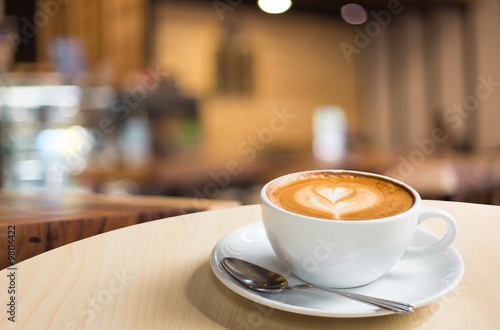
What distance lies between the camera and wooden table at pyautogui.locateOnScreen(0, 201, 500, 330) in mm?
434

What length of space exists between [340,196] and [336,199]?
0.01 m

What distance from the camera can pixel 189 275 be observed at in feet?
1.80

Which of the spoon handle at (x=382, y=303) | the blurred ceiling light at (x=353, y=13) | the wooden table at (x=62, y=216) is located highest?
the blurred ceiling light at (x=353, y=13)

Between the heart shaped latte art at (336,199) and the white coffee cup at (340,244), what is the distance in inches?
1.8

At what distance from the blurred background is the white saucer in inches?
47.7

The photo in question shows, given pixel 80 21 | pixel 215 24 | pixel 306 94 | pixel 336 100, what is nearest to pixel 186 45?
pixel 215 24

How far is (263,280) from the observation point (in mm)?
490

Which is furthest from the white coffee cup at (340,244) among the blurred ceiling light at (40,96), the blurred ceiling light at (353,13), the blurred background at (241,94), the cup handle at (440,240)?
the blurred ceiling light at (353,13)

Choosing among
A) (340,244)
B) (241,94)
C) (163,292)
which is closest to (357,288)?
(340,244)

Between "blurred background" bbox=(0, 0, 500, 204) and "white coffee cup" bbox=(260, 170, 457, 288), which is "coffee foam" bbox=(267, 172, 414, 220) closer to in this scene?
"white coffee cup" bbox=(260, 170, 457, 288)

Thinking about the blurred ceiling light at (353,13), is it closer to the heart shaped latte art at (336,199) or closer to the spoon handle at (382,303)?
the heart shaped latte art at (336,199)

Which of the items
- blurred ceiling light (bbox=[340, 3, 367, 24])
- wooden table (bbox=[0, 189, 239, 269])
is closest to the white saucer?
wooden table (bbox=[0, 189, 239, 269])

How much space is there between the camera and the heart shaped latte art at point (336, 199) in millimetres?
543

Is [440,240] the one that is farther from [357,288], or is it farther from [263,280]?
[263,280]
